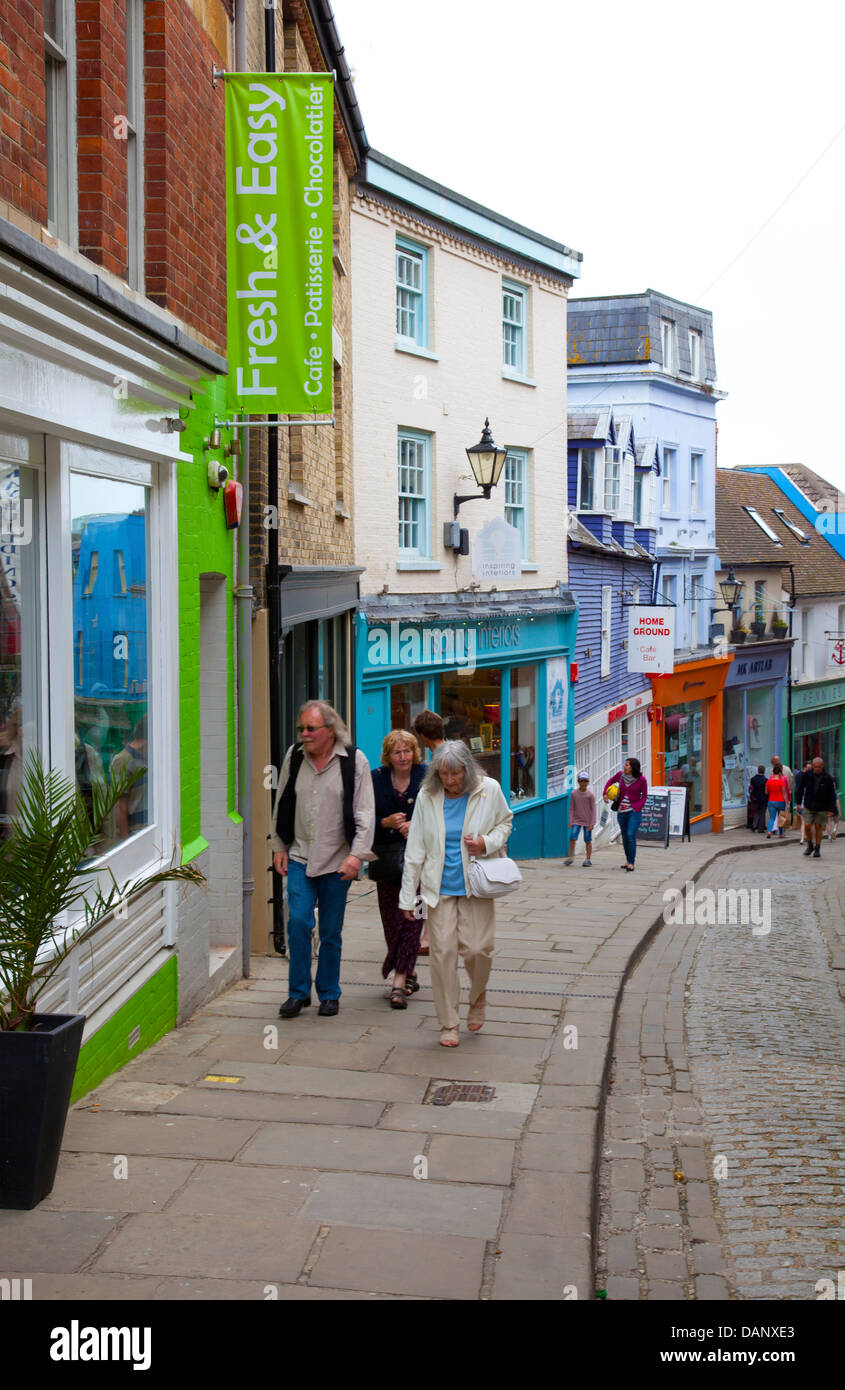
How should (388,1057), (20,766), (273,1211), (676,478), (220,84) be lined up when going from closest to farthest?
1. (273,1211)
2. (20,766)
3. (388,1057)
4. (220,84)
5. (676,478)

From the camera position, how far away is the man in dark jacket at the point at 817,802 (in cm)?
2208

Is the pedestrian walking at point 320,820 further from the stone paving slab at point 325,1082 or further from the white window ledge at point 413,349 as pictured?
the white window ledge at point 413,349

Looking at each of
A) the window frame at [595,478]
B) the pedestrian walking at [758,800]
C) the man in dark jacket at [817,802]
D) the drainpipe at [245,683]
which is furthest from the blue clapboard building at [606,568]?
the drainpipe at [245,683]

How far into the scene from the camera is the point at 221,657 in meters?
8.67

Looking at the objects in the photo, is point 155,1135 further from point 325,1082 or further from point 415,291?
point 415,291

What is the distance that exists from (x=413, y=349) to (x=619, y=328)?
13.8 m

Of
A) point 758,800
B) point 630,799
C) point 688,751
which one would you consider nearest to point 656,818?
point 630,799

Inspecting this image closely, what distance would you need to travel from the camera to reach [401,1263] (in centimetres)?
437

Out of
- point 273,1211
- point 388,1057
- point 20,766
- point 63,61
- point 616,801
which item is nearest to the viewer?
point 273,1211

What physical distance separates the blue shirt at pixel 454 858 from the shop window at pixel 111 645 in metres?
1.61

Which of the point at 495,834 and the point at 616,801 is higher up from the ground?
the point at 495,834
